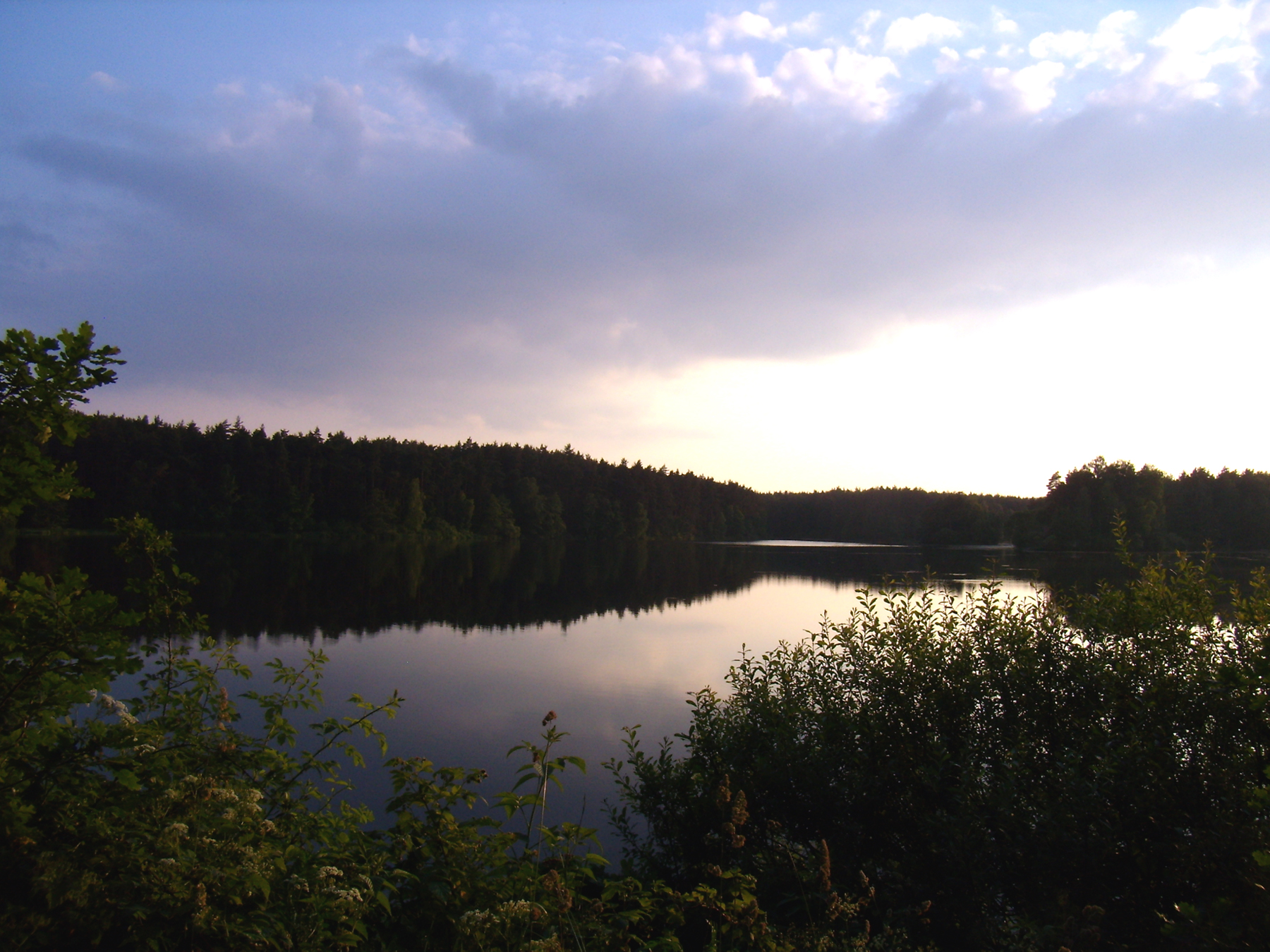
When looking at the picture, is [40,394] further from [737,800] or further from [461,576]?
[461,576]

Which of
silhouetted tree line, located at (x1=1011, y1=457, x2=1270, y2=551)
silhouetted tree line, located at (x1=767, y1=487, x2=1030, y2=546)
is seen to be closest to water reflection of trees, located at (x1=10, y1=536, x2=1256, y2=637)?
silhouetted tree line, located at (x1=1011, y1=457, x2=1270, y2=551)

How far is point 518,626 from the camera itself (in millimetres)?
22000

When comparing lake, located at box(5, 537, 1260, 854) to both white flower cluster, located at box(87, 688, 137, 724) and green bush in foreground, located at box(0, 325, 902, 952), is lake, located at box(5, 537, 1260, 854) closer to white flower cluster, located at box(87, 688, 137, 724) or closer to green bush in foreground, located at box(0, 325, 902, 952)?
green bush in foreground, located at box(0, 325, 902, 952)

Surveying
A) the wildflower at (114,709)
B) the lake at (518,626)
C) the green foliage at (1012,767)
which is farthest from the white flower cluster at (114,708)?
the lake at (518,626)

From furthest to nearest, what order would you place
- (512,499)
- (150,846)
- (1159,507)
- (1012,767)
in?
1. (512,499)
2. (1159,507)
3. (1012,767)
4. (150,846)

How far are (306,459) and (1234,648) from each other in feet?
288

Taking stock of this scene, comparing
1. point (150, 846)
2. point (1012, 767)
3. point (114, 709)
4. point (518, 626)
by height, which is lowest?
point (518, 626)

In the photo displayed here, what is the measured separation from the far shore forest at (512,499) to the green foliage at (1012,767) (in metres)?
29.5

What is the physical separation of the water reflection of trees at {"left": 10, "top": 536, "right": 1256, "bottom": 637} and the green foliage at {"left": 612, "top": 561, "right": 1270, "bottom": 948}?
1.03 metres

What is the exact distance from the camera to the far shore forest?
2111 inches

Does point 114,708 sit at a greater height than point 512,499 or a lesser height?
lesser

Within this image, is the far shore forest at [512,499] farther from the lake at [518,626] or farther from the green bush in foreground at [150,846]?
the green bush in foreground at [150,846]

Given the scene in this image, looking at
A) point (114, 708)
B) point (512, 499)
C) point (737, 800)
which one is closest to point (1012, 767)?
point (737, 800)

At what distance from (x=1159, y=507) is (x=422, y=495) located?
72.9 metres
